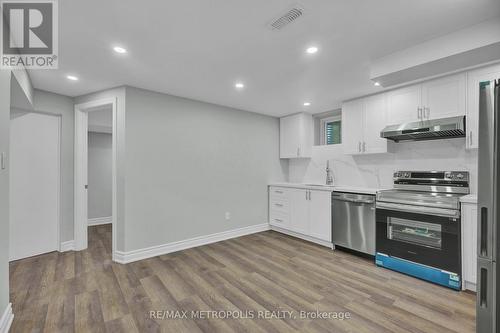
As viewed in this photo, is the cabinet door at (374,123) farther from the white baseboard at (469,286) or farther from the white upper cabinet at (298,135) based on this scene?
the white baseboard at (469,286)

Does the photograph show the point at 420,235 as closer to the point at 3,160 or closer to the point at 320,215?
the point at 320,215

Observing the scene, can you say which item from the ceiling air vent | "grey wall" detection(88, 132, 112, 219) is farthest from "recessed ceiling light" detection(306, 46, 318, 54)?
"grey wall" detection(88, 132, 112, 219)

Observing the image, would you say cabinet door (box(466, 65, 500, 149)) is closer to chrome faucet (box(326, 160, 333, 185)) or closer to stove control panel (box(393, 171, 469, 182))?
stove control panel (box(393, 171, 469, 182))

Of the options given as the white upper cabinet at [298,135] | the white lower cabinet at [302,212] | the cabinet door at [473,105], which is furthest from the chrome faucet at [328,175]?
the cabinet door at [473,105]

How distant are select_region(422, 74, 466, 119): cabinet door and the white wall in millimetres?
424

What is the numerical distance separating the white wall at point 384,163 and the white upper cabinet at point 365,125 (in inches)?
12.1

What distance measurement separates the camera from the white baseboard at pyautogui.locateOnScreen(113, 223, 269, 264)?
3.17m

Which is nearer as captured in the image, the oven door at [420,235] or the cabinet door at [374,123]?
the oven door at [420,235]

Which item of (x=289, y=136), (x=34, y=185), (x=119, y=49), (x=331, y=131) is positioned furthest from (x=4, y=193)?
(x=331, y=131)

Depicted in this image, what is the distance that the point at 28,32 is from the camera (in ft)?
6.35

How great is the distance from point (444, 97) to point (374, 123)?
855 millimetres

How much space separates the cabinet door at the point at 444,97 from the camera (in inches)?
105

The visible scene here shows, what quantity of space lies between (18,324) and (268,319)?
6.90 feet

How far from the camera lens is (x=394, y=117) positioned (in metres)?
3.23
